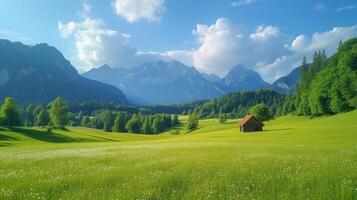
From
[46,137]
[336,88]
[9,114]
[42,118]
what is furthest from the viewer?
[42,118]

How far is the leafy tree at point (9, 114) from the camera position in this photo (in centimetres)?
10625

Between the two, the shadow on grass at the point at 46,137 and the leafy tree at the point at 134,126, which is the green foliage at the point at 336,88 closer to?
the shadow on grass at the point at 46,137

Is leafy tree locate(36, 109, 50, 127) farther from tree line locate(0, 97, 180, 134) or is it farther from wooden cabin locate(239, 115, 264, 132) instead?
wooden cabin locate(239, 115, 264, 132)

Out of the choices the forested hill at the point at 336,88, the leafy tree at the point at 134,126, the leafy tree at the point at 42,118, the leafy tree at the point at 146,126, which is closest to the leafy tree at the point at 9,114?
the leafy tree at the point at 42,118

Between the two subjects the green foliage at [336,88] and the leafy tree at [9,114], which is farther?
the leafy tree at [9,114]

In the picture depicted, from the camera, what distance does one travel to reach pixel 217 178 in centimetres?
1683

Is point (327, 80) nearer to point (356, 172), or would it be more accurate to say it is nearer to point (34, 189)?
point (356, 172)

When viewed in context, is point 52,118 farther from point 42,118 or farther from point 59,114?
point 42,118

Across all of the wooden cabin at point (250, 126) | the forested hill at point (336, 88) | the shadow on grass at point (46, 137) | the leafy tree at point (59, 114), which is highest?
the forested hill at point (336, 88)

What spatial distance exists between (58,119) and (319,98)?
93401mm

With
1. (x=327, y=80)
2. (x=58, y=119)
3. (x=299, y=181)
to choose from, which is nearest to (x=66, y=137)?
(x=58, y=119)

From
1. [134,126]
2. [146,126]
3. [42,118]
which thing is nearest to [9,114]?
[42,118]

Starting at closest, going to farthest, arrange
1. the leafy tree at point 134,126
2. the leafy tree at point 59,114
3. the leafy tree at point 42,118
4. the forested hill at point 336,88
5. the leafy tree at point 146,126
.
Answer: the forested hill at point 336,88 < the leafy tree at point 59,114 < the leafy tree at point 42,118 < the leafy tree at point 134,126 < the leafy tree at point 146,126

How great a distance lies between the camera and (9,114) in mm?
107688
